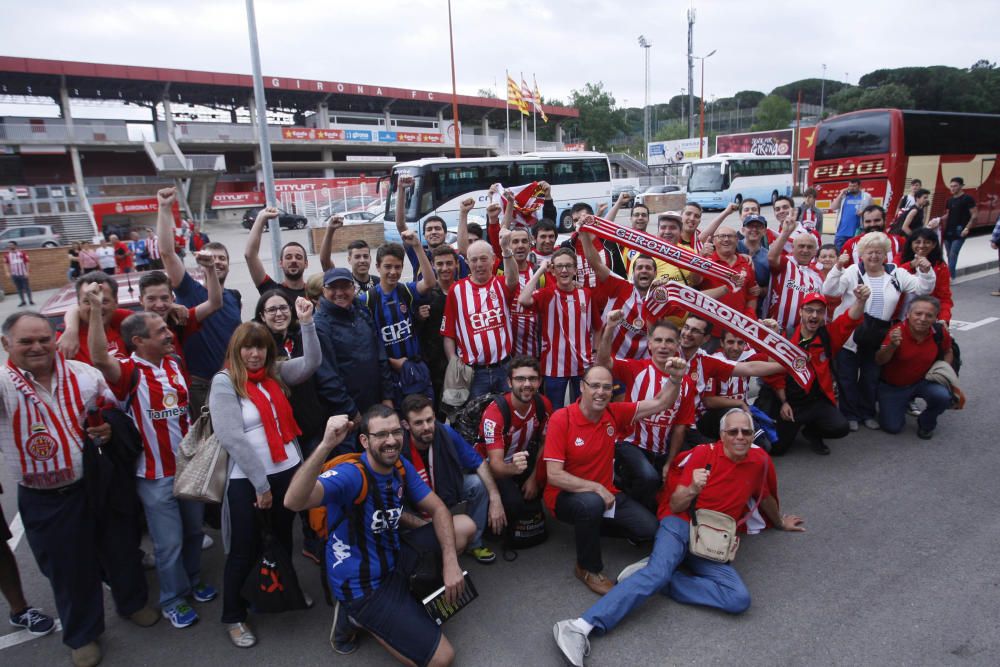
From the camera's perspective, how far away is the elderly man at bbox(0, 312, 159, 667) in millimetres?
3018

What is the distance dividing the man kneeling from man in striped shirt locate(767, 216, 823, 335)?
4.59 metres

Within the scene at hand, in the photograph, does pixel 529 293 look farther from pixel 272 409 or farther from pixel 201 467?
pixel 201 467

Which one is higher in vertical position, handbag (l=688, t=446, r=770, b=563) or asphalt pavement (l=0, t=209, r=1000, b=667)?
handbag (l=688, t=446, r=770, b=563)

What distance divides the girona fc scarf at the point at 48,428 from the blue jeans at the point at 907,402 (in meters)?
6.64

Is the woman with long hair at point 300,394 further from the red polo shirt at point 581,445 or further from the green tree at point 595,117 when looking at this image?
the green tree at point 595,117

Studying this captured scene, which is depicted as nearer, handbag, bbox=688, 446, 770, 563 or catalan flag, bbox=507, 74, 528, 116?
handbag, bbox=688, 446, 770, 563

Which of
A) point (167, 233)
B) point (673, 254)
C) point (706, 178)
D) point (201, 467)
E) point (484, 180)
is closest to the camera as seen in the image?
point (201, 467)

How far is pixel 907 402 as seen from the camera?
18.9ft

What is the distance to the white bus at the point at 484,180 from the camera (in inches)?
772

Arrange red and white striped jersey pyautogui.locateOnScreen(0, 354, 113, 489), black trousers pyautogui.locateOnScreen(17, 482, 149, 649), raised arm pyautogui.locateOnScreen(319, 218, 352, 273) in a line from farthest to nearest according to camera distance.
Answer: raised arm pyautogui.locateOnScreen(319, 218, 352, 273) → black trousers pyautogui.locateOnScreen(17, 482, 149, 649) → red and white striped jersey pyautogui.locateOnScreen(0, 354, 113, 489)

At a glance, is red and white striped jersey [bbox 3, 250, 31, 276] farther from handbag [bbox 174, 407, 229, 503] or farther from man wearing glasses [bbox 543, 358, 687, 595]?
man wearing glasses [bbox 543, 358, 687, 595]

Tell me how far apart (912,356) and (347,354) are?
5.23 metres

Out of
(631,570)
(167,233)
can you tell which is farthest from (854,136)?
(167,233)

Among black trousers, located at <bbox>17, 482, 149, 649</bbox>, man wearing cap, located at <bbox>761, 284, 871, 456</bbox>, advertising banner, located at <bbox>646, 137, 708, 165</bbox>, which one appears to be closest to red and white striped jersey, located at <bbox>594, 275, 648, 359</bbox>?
man wearing cap, located at <bbox>761, 284, 871, 456</bbox>
